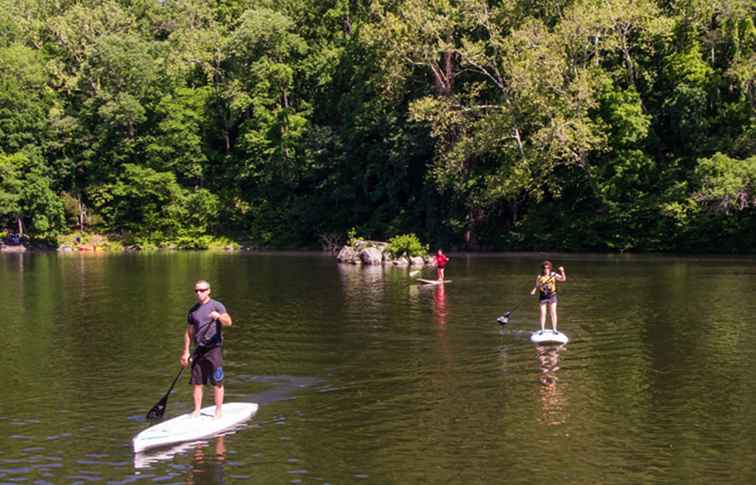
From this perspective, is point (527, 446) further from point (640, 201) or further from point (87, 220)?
point (87, 220)

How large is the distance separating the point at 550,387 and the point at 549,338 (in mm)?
5980

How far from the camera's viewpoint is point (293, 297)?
130 ft

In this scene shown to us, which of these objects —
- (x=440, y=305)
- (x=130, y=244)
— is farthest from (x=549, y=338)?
(x=130, y=244)

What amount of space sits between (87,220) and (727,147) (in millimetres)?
69285

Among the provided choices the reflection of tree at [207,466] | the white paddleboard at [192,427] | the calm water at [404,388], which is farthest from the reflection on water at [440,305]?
the reflection of tree at [207,466]

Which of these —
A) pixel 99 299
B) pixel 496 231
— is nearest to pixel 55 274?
pixel 99 299

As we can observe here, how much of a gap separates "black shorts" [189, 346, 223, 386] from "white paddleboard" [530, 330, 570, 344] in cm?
1179

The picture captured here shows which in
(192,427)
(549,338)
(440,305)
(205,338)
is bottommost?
(192,427)

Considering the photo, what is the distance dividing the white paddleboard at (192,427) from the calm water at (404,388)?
31 centimetres

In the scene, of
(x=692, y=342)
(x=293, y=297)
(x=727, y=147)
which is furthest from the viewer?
(x=727, y=147)

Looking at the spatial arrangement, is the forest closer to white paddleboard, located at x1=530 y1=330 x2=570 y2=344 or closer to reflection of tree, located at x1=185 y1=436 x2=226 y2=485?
white paddleboard, located at x1=530 y1=330 x2=570 y2=344

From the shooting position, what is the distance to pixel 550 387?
64.8ft

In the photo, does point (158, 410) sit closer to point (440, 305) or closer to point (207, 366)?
point (207, 366)

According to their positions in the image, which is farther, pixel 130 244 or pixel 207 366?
pixel 130 244
